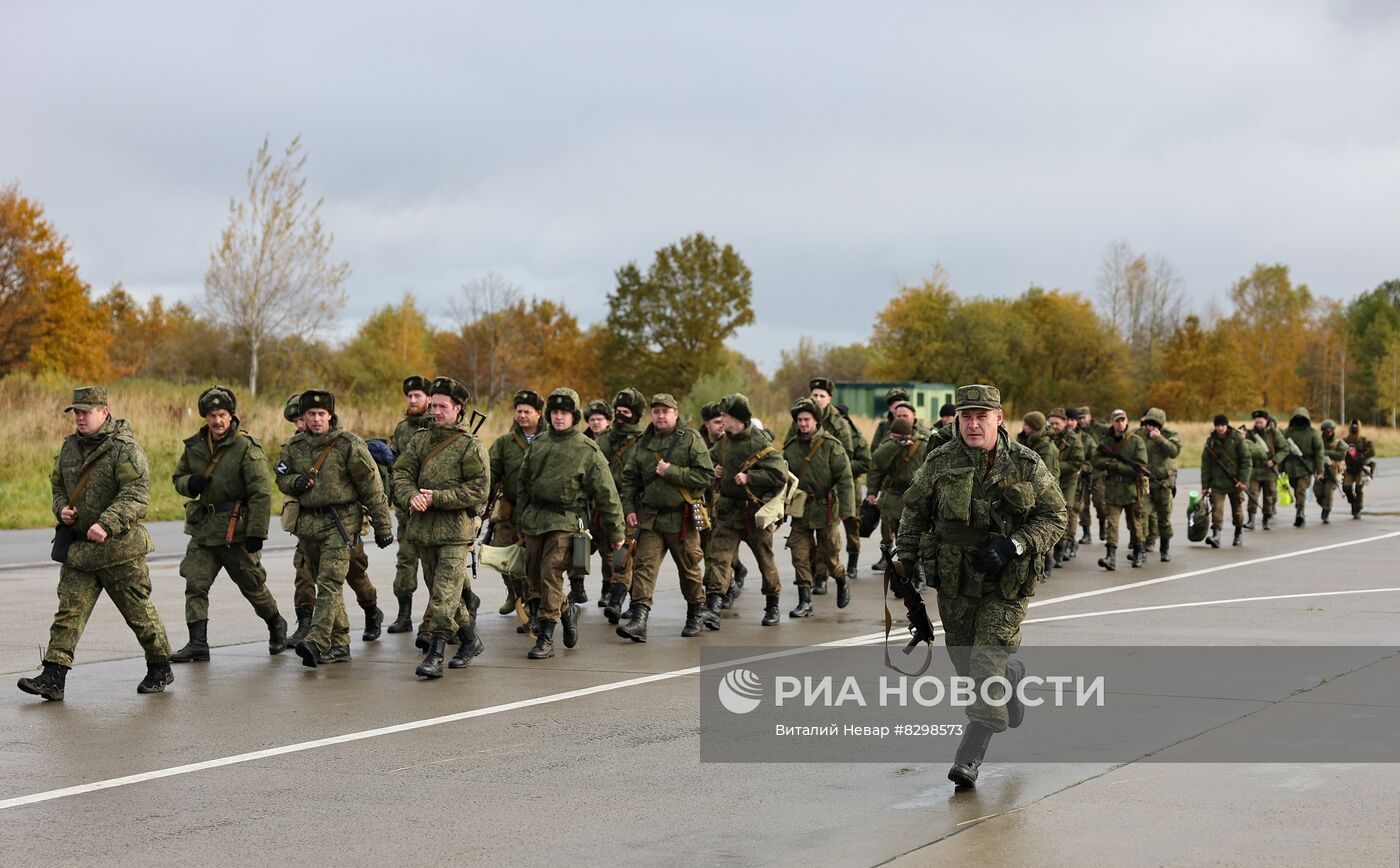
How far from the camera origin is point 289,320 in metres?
43.8

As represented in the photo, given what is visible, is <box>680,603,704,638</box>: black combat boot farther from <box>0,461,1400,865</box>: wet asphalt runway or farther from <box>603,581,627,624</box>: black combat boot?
<box>603,581,627,624</box>: black combat boot

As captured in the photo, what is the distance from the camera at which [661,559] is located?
42.2ft

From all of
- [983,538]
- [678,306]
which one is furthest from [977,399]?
[678,306]

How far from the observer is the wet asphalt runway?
20.5 ft

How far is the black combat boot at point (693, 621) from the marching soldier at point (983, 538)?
17.6ft

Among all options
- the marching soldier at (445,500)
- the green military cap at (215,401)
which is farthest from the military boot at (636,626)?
the green military cap at (215,401)

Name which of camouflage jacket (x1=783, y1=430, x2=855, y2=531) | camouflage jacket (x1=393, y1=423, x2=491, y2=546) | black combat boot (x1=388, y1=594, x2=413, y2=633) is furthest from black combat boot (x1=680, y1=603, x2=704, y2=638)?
camouflage jacket (x1=393, y1=423, x2=491, y2=546)

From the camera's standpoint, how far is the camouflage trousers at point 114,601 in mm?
9961

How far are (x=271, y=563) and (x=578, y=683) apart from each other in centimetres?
1046

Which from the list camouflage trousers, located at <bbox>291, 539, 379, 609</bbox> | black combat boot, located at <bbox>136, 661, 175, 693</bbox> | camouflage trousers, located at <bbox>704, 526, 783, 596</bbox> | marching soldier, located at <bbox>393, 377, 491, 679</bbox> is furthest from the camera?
camouflage trousers, located at <bbox>704, 526, 783, 596</bbox>

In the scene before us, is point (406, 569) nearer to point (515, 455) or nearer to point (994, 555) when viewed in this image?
point (515, 455)

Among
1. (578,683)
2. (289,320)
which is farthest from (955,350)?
(578,683)

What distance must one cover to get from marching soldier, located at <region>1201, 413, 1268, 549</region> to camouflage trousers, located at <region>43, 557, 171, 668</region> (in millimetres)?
16597

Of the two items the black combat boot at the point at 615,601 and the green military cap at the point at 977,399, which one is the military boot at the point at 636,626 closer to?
the black combat boot at the point at 615,601
